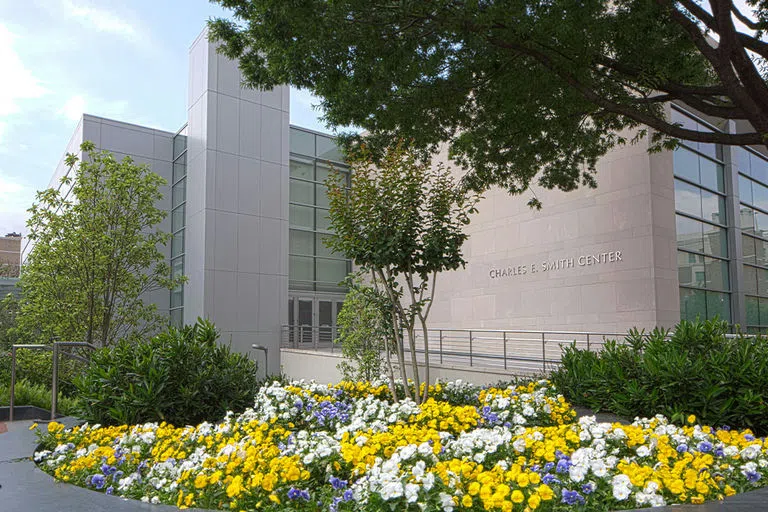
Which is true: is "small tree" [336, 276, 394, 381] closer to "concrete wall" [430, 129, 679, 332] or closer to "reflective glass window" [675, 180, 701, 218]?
"concrete wall" [430, 129, 679, 332]

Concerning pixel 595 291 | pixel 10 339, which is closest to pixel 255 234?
pixel 10 339

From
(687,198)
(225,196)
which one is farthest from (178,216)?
(687,198)

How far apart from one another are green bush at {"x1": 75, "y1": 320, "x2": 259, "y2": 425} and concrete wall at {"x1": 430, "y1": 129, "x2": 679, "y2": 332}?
11998mm

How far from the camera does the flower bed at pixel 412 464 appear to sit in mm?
3350

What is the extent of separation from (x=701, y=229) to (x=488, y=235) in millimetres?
6254

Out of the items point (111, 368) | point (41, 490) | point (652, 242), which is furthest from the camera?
point (652, 242)

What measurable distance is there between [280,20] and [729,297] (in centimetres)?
1691

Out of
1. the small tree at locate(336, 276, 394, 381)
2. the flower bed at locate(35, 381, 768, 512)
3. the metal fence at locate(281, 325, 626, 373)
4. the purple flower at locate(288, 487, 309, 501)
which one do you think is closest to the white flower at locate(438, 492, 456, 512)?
the flower bed at locate(35, 381, 768, 512)

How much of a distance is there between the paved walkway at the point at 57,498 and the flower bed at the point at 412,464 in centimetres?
18

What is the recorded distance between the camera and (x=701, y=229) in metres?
18.6

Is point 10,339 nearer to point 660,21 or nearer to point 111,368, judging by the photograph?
point 111,368

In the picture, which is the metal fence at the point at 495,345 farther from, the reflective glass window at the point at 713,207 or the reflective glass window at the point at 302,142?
the reflective glass window at the point at 302,142

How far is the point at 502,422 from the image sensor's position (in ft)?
21.3

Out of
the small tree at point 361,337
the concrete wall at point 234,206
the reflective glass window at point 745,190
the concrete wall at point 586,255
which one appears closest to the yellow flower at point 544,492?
the small tree at point 361,337
